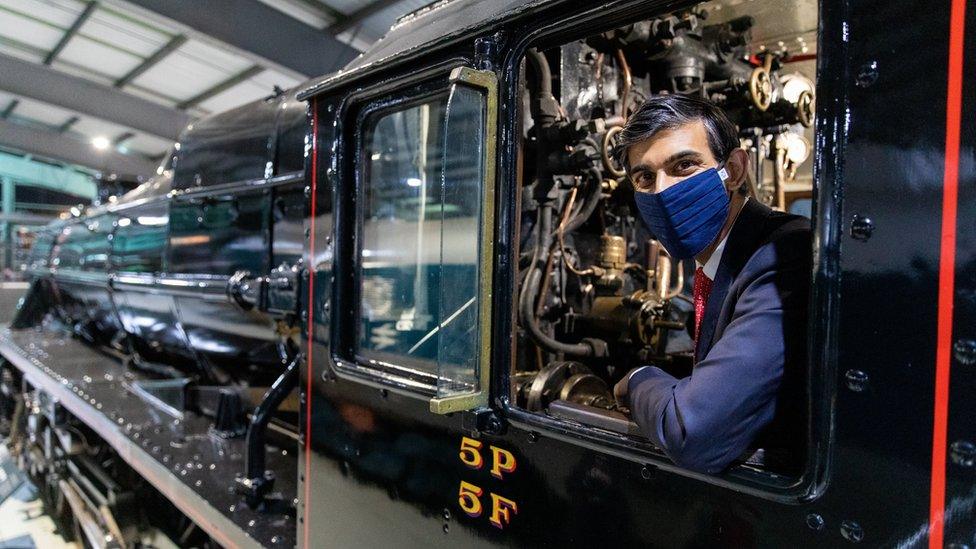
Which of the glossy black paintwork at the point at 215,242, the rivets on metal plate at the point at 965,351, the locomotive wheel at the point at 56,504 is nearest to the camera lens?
the rivets on metal plate at the point at 965,351

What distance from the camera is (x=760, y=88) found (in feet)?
7.84

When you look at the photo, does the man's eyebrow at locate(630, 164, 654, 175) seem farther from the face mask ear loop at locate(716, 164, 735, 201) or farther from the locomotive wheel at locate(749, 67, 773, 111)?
the locomotive wheel at locate(749, 67, 773, 111)

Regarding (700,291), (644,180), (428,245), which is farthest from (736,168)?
(428,245)

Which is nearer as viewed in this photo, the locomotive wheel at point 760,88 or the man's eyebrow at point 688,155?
the man's eyebrow at point 688,155

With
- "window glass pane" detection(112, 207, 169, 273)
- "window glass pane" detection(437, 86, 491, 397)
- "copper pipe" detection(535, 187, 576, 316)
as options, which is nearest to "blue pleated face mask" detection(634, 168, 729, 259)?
"window glass pane" detection(437, 86, 491, 397)

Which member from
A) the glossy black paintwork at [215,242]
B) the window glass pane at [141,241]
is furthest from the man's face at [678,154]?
the window glass pane at [141,241]

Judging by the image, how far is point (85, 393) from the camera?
154 inches

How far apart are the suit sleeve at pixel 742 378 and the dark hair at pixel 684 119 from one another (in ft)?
0.88

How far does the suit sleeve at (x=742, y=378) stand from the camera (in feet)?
3.12

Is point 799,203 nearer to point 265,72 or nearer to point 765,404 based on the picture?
point 765,404

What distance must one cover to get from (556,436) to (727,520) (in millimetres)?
355

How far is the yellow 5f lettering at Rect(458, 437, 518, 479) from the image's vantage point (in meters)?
1.36

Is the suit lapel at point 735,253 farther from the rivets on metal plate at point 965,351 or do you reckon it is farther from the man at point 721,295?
the rivets on metal plate at point 965,351

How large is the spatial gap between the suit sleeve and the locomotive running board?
5.56ft
